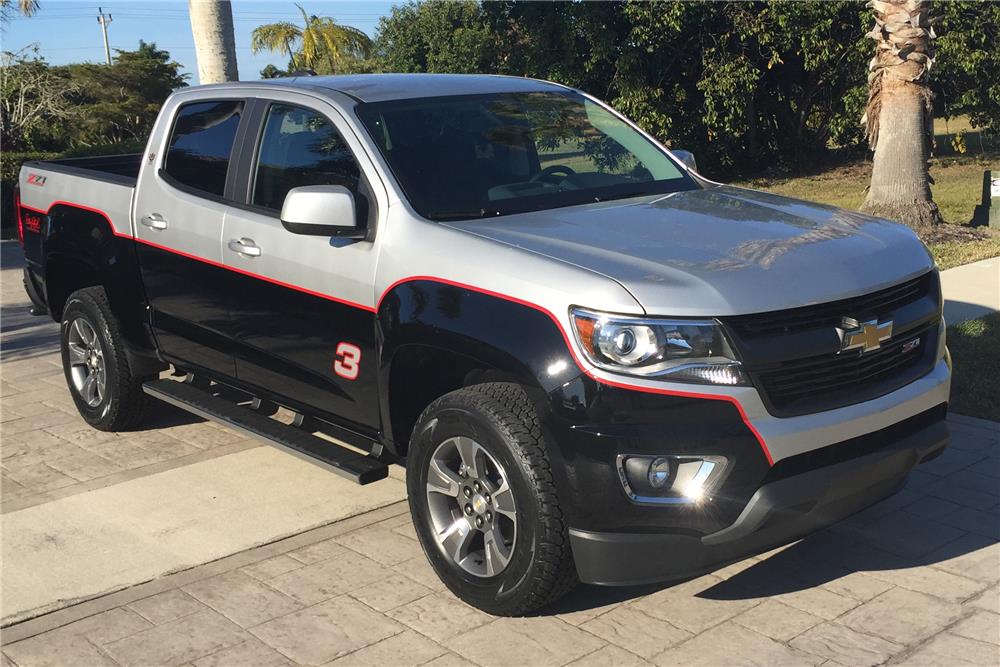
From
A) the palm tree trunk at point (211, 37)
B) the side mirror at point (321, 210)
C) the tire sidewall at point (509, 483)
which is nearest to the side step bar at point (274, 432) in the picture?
the tire sidewall at point (509, 483)

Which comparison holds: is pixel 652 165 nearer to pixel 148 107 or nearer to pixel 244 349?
pixel 244 349

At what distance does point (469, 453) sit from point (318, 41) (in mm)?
41020

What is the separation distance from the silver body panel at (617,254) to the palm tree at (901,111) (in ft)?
25.0

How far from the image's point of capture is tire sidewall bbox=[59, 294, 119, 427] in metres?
6.38

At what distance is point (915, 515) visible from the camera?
4980 mm

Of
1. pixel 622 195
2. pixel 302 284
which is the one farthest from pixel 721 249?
pixel 302 284

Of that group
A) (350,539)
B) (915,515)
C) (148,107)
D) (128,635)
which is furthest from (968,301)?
(148,107)

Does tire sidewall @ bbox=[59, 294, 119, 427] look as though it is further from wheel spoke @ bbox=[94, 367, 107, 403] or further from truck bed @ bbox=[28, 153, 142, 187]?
truck bed @ bbox=[28, 153, 142, 187]

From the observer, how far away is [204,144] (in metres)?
5.81

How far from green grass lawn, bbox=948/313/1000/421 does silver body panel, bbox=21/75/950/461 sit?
213 cm

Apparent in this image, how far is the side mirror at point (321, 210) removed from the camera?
4.47 m

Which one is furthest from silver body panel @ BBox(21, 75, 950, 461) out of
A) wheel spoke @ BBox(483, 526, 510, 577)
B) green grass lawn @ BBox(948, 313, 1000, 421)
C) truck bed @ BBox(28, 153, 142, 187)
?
green grass lawn @ BBox(948, 313, 1000, 421)

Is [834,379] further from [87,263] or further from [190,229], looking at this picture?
[87,263]

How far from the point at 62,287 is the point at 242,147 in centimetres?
221
